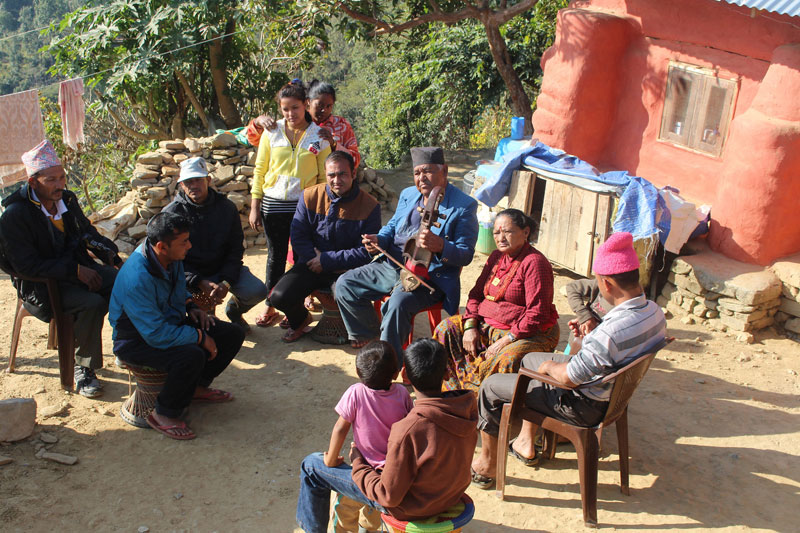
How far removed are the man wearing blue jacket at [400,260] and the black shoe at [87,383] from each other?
1.82 meters

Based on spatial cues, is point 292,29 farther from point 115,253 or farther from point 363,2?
point 115,253

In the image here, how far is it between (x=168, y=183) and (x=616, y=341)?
237 inches

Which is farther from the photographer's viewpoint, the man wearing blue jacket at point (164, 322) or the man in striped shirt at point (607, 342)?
the man wearing blue jacket at point (164, 322)

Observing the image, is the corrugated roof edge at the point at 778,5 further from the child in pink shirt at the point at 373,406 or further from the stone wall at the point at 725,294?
the child in pink shirt at the point at 373,406

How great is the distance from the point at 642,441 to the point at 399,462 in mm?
2304

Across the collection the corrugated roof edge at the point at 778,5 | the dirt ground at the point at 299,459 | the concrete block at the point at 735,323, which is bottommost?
the dirt ground at the point at 299,459

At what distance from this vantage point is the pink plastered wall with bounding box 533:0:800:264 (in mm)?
5938

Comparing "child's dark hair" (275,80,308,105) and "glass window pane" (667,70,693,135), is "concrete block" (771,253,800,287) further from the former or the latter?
"child's dark hair" (275,80,308,105)

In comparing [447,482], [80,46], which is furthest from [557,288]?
[80,46]

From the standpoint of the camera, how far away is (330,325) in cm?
568

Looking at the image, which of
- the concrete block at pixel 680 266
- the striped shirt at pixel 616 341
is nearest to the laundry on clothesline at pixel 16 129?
the striped shirt at pixel 616 341

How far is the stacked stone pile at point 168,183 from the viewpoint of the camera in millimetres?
7648

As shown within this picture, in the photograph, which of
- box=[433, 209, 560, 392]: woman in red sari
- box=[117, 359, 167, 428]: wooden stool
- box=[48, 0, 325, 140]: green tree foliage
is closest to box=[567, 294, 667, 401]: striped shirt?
box=[433, 209, 560, 392]: woman in red sari

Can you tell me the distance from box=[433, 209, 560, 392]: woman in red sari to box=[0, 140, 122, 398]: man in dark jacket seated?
245 cm
